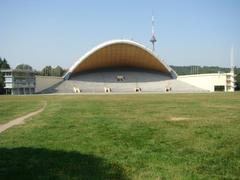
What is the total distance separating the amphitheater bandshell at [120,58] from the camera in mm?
79438

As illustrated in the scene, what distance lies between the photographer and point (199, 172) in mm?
6949

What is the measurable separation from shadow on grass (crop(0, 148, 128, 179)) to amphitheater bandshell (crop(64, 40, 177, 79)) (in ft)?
232

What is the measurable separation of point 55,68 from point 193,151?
471 ft

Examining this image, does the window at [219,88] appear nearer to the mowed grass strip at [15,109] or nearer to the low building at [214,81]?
the low building at [214,81]

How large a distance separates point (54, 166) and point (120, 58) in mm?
81604

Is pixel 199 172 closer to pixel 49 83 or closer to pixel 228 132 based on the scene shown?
pixel 228 132

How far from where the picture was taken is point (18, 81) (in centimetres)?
7600

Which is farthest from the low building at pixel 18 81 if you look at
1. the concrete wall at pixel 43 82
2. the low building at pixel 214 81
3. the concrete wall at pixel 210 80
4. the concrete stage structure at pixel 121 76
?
the concrete wall at pixel 210 80

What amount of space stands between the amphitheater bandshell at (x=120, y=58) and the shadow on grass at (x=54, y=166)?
7059 cm

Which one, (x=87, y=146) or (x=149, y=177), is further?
(x=87, y=146)

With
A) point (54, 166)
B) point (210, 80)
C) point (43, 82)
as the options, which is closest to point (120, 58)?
point (43, 82)

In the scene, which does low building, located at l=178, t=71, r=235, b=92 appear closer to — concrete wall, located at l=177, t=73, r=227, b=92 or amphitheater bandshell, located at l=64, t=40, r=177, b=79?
concrete wall, located at l=177, t=73, r=227, b=92

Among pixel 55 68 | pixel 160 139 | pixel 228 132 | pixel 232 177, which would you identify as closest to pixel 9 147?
pixel 160 139

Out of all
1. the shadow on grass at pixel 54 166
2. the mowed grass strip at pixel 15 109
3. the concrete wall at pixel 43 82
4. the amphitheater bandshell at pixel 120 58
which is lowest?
the mowed grass strip at pixel 15 109
